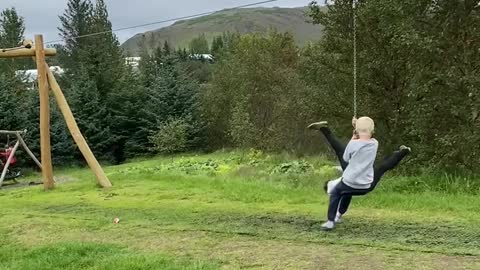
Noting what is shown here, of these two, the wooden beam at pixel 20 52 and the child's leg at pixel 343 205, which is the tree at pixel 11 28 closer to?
the wooden beam at pixel 20 52

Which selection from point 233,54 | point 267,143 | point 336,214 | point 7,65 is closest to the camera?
point 336,214

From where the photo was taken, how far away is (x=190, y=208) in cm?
718

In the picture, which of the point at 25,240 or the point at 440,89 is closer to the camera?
the point at 25,240

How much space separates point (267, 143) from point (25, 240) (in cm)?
1840

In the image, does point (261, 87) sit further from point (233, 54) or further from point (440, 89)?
point (440, 89)

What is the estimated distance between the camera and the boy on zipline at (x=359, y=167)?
534 centimetres

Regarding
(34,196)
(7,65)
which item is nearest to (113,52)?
(7,65)

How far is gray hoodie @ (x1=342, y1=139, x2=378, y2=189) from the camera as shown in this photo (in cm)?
533

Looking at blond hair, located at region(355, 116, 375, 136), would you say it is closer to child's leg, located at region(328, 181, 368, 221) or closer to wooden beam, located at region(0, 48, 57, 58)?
child's leg, located at region(328, 181, 368, 221)

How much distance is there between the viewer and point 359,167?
17.5 feet

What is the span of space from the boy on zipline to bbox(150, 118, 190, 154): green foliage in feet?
70.8

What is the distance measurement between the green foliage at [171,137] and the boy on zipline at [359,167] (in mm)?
21584

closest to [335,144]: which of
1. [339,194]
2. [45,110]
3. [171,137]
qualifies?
[339,194]

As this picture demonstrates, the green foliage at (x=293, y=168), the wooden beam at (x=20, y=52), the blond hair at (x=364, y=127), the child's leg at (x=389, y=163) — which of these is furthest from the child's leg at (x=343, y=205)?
the wooden beam at (x=20, y=52)
